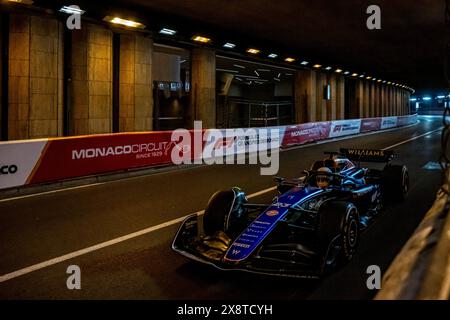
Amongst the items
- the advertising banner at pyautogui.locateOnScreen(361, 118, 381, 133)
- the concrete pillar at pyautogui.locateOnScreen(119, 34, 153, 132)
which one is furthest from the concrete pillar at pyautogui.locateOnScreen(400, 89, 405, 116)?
the concrete pillar at pyautogui.locateOnScreen(119, 34, 153, 132)

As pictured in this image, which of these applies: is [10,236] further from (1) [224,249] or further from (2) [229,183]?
(2) [229,183]

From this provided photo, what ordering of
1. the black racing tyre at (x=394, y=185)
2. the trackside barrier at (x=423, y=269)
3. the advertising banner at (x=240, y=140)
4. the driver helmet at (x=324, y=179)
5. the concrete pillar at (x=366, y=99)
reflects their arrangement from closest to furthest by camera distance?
the trackside barrier at (x=423, y=269) → the driver helmet at (x=324, y=179) → the black racing tyre at (x=394, y=185) → the advertising banner at (x=240, y=140) → the concrete pillar at (x=366, y=99)

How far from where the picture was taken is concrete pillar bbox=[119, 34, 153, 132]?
55.1 ft

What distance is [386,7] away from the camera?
1380 centimetres

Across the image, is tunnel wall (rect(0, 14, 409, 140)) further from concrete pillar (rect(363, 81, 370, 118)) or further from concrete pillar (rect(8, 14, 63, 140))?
concrete pillar (rect(363, 81, 370, 118))

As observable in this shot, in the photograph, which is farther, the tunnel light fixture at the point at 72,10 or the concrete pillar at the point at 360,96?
the concrete pillar at the point at 360,96

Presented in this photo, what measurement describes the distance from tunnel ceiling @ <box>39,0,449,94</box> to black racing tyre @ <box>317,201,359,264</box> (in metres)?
5.35

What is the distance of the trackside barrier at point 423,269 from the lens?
1.85 metres

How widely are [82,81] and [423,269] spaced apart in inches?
582

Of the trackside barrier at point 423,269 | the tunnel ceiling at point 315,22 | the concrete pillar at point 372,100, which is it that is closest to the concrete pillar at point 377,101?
the concrete pillar at point 372,100

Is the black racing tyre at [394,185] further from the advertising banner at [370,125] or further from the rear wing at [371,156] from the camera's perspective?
the advertising banner at [370,125]

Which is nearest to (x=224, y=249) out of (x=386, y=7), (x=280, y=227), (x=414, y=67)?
(x=280, y=227)

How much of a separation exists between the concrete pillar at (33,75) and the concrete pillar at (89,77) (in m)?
1.40

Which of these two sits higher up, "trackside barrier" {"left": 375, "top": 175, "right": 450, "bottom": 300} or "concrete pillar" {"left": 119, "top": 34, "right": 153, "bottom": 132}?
"concrete pillar" {"left": 119, "top": 34, "right": 153, "bottom": 132}
